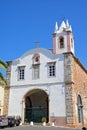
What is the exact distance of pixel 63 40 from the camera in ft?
116

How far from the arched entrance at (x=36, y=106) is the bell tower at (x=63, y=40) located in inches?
261

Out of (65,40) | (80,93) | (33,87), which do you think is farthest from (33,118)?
(65,40)

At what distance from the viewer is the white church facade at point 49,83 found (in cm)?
3112

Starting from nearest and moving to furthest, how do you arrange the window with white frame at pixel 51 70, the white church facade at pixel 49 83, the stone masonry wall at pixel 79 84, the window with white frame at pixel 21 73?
the white church facade at pixel 49 83 < the stone masonry wall at pixel 79 84 < the window with white frame at pixel 51 70 < the window with white frame at pixel 21 73

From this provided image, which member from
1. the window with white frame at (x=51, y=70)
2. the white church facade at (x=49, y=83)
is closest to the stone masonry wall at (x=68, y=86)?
the white church facade at (x=49, y=83)

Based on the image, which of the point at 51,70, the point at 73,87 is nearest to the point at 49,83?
the point at 51,70

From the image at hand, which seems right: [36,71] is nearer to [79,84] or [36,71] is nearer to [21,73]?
[21,73]

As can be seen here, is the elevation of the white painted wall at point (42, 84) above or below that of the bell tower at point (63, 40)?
below

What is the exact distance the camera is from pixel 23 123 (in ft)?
106

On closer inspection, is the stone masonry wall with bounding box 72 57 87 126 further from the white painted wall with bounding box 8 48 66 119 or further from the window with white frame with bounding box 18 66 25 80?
the window with white frame with bounding box 18 66 25 80

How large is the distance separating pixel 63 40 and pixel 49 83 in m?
6.86

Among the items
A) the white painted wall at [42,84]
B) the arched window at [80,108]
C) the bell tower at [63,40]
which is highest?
the bell tower at [63,40]

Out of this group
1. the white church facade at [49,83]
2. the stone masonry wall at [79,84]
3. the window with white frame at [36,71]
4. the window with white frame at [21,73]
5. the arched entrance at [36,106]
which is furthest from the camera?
the window with white frame at [21,73]

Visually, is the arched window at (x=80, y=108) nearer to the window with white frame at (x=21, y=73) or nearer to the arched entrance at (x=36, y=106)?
the arched entrance at (x=36, y=106)
